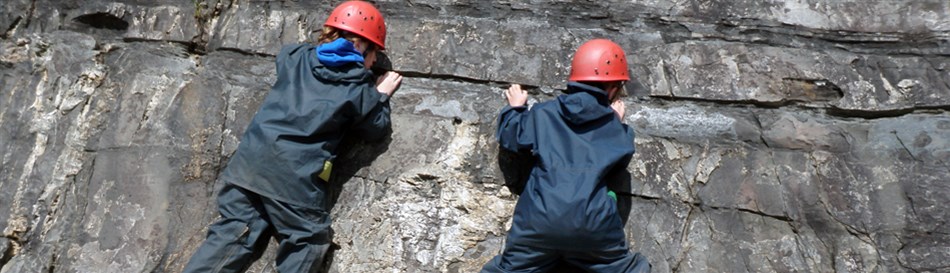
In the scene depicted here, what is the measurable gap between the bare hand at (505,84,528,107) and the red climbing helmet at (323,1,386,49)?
0.62 m

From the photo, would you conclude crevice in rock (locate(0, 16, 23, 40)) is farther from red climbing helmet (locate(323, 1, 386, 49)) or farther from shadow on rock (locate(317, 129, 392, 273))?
shadow on rock (locate(317, 129, 392, 273))

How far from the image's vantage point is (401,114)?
13.9 feet

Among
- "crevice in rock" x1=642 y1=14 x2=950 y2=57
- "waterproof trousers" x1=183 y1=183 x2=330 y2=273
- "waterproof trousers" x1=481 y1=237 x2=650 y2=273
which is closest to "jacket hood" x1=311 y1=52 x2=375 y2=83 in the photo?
"waterproof trousers" x1=183 y1=183 x2=330 y2=273

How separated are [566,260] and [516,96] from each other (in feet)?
2.69

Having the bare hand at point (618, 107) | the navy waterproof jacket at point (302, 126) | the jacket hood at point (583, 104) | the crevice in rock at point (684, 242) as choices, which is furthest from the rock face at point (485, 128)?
the jacket hood at point (583, 104)

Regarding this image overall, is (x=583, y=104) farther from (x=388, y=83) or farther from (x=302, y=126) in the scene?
(x=302, y=126)

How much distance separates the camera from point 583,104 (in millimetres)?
3684

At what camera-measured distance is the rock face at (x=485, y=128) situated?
3889mm

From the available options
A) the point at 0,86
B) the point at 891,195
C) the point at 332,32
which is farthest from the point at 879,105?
the point at 0,86

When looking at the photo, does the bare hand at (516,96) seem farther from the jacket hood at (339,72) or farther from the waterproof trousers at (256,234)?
the waterproof trousers at (256,234)

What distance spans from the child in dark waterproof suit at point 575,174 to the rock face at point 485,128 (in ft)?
0.89

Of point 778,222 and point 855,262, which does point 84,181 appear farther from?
point 855,262

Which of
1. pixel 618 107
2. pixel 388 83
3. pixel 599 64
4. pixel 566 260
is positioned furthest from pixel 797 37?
pixel 388 83

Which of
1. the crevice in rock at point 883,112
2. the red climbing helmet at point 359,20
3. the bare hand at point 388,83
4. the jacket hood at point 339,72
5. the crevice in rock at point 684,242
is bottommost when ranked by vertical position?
the crevice in rock at point 684,242
